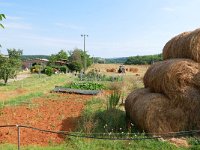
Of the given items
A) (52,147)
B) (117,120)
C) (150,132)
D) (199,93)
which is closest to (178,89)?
(199,93)

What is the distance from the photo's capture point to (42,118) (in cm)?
1188

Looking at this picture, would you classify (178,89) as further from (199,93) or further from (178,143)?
(178,143)

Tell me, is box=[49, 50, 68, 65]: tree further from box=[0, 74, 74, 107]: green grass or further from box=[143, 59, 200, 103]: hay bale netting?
box=[143, 59, 200, 103]: hay bale netting

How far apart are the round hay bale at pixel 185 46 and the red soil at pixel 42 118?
3.74m

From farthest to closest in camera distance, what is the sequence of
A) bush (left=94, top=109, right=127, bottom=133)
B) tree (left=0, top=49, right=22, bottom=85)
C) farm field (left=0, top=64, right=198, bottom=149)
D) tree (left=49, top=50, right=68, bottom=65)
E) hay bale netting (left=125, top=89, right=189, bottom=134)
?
1. tree (left=49, top=50, right=68, bottom=65)
2. tree (left=0, top=49, right=22, bottom=85)
3. bush (left=94, top=109, right=127, bottom=133)
4. hay bale netting (left=125, top=89, right=189, bottom=134)
5. farm field (left=0, top=64, right=198, bottom=149)

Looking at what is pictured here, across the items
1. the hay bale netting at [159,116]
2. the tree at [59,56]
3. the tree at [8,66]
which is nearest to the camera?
the hay bale netting at [159,116]

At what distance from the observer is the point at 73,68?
58250 millimetres

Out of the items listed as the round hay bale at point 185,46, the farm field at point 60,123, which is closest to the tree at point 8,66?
the farm field at point 60,123

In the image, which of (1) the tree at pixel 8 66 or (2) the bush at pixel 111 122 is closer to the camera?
(2) the bush at pixel 111 122

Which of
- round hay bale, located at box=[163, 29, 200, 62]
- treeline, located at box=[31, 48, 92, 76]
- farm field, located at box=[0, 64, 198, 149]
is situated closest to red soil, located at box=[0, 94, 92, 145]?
farm field, located at box=[0, 64, 198, 149]

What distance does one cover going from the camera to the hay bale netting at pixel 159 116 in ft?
28.7

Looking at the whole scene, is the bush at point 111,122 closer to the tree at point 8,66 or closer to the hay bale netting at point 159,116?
the hay bale netting at point 159,116

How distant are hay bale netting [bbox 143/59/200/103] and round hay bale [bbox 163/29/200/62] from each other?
310mm

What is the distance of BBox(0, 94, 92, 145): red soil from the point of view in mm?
9094
